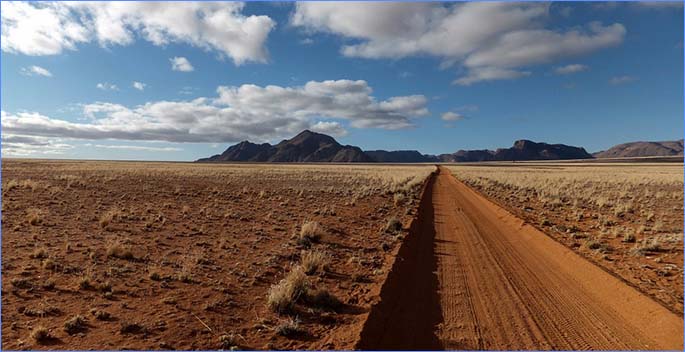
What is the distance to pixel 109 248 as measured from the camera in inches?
392

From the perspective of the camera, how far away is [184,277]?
8.39 metres

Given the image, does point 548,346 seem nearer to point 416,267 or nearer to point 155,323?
point 416,267

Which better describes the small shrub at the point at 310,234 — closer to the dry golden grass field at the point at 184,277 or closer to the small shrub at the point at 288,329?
the dry golden grass field at the point at 184,277

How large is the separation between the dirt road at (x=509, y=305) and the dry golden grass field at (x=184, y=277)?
2.27 ft

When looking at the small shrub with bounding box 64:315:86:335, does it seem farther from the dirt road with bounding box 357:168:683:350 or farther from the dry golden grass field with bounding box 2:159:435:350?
the dirt road with bounding box 357:168:683:350

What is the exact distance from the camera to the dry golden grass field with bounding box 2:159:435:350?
5.86 m

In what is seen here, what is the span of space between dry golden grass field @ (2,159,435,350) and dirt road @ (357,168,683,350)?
27.2 inches

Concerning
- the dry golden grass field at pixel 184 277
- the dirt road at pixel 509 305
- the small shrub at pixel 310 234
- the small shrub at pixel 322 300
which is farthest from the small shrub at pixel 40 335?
the small shrub at pixel 310 234

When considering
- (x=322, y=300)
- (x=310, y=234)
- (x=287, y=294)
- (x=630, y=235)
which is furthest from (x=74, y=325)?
(x=630, y=235)

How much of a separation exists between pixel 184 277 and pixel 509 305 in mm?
6772

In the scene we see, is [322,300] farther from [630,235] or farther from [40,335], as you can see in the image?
[630,235]

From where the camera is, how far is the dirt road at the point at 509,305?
5547 millimetres

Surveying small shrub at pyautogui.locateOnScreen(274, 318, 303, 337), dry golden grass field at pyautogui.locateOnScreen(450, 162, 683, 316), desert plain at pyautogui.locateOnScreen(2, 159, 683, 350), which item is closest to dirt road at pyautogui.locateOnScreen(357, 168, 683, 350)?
desert plain at pyautogui.locateOnScreen(2, 159, 683, 350)

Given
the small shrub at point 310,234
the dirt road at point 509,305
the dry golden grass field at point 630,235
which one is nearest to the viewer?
the dirt road at point 509,305
